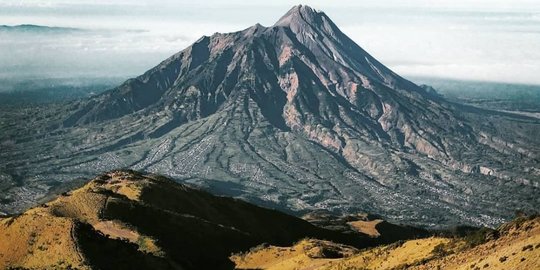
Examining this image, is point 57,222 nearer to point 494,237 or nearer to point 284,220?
point 494,237

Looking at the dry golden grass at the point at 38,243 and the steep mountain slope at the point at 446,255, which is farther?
the dry golden grass at the point at 38,243

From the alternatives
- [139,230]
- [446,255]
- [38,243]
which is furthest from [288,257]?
[446,255]

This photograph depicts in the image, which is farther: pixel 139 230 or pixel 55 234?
pixel 139 230

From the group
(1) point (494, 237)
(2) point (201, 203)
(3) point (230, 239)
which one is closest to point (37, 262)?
(3) point (230, 239)

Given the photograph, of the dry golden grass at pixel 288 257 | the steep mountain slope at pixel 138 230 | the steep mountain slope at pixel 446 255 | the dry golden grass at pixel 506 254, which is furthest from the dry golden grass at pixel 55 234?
the dry golden grass at pixel 506 254

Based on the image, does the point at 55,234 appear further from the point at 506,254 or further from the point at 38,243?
the point at 506,254

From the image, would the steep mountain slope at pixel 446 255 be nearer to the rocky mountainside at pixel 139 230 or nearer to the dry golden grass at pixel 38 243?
the rocky mountainside at pixel 139 230

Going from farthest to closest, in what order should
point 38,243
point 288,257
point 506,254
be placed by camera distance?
point 288,257, point 38,243, point 506,254
